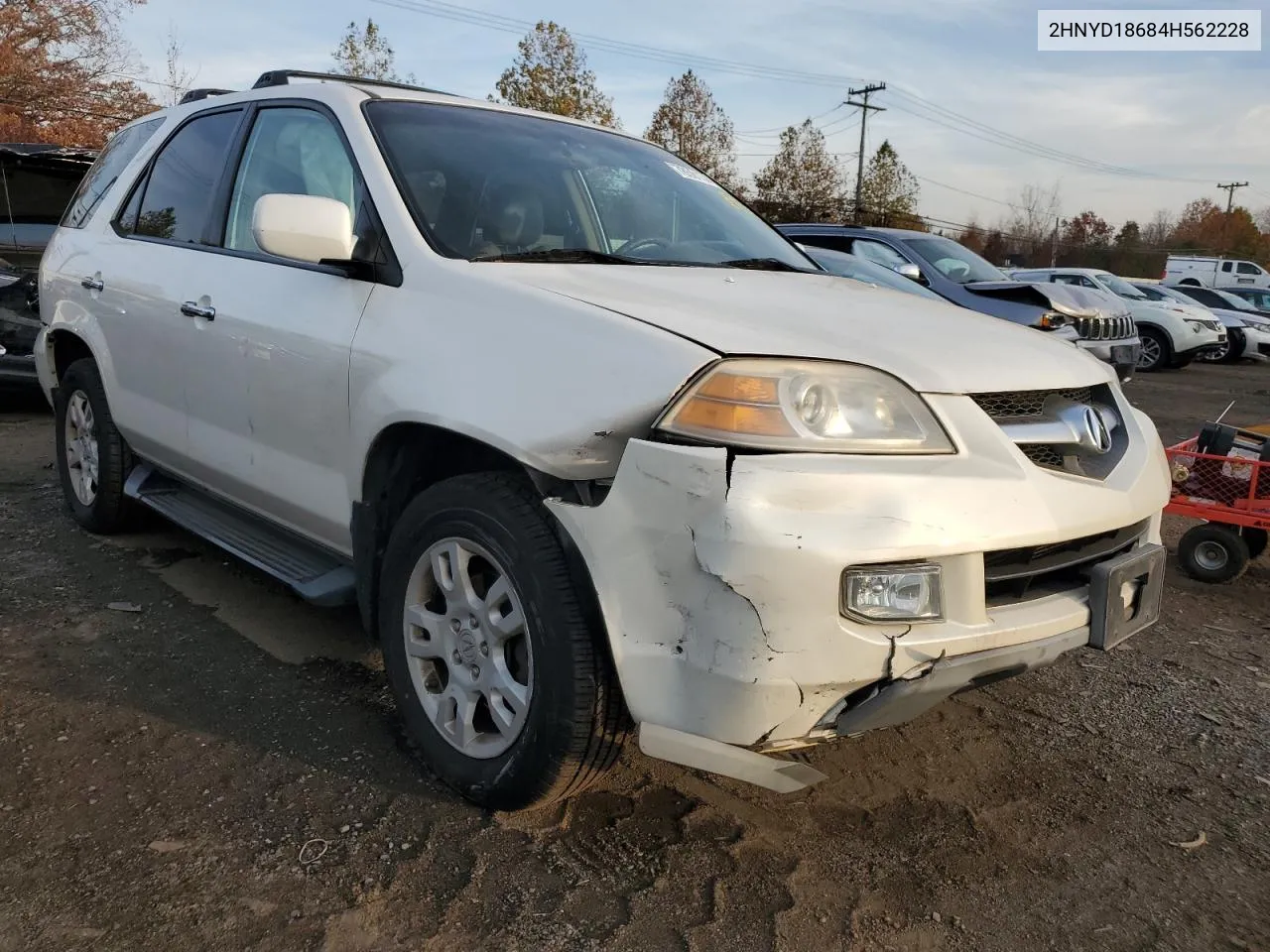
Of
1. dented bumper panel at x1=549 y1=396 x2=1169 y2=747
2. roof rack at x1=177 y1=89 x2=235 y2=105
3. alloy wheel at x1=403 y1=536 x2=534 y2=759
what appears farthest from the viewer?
roof rack at x1=177 y1=89 x2=235 y2=105

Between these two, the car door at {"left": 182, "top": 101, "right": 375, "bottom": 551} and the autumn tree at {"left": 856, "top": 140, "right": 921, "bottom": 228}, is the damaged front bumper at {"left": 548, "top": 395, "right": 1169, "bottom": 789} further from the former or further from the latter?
the autumn tree at {"left": 856, "top": 140, "right": 921, "bottom": 228}

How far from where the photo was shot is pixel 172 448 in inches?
145

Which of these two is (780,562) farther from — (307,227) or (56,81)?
(56,81)

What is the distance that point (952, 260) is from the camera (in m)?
10.1

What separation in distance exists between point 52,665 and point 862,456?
2.72 m

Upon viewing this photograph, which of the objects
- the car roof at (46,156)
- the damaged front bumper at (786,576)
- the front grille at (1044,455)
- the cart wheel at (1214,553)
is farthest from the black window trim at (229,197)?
the car roof at (46,156)

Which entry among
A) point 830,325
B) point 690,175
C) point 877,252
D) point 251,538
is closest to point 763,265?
point 690,175

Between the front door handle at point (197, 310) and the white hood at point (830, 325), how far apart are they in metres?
1.26

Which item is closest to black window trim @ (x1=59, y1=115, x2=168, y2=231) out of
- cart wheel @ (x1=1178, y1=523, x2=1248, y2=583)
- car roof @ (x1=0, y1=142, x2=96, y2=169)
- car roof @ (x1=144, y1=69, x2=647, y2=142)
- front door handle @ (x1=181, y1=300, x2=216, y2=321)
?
car roof @ (x1=144, y1=69, x2=647, y2=142)

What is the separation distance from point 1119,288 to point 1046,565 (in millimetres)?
17511

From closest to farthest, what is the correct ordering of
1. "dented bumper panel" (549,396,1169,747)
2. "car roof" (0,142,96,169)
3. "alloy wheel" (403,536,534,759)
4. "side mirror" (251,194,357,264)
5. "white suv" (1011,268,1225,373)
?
"dented bumper panel" (549,396,1169,747), "alloy wheel" (403,536,534,759), "side mirror" (251,194,357,264), "car roof" (0,142,96,169), "white suv" (1011,268,1225,373)

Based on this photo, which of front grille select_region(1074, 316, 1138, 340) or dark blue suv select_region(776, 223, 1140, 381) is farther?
front grille select_region(1074, 316, 1138, 340)

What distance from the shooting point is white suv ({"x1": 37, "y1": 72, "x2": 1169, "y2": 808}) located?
190 centimetres

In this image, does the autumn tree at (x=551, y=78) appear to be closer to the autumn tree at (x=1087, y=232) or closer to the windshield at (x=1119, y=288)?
the windshield at (x=1119, y=288)
